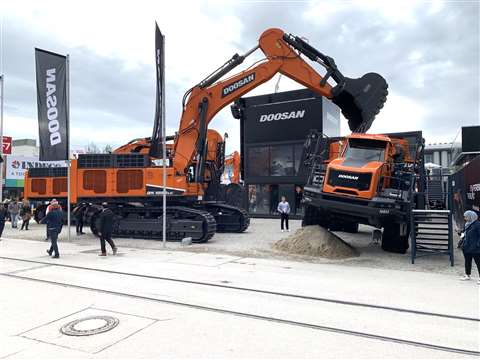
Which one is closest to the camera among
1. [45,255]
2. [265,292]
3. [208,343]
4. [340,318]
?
[208,343]

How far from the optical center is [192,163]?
16.6 m

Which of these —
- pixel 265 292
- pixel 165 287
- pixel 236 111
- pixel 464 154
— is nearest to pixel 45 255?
pixel 165 287

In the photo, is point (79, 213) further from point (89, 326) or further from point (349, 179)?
point (89, 326)

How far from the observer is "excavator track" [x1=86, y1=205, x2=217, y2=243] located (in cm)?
1512

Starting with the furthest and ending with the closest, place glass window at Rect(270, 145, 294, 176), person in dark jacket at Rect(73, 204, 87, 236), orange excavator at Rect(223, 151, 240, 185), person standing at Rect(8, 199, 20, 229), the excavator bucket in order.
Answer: orange excavator at Rect(223, 151, 240, 185)
glass window at Rect(270, 145, 294, 176)
person standing at Rect(8, 199, 20, 229)
person in dark jacket at Rect(73, 204, 87, 236)
the excavator bucket

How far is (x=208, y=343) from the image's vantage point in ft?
17.1

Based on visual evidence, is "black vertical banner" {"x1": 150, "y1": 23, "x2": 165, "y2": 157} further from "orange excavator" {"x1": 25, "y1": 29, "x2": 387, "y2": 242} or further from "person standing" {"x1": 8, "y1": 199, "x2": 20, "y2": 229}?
"person standing" {"x1": 8, "y1": 199, "x2": 20, "y2": 229}

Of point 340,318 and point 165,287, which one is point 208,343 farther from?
point 165,287

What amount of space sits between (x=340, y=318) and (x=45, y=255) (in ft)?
31.5

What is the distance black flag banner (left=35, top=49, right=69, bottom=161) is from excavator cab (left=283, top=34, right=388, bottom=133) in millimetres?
10010

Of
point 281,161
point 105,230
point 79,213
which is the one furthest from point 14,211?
point 281,161

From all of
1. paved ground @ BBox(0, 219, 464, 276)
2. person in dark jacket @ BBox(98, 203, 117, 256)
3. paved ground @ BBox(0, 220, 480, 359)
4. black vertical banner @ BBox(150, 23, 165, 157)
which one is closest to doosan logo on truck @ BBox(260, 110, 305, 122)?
paved ground @ BBox(0, 219, 464, 276)

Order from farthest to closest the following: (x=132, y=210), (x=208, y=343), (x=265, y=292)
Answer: (x=132, y=210), (x=265, y=292), (x=208, y=343)

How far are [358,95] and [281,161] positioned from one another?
43.4ft
